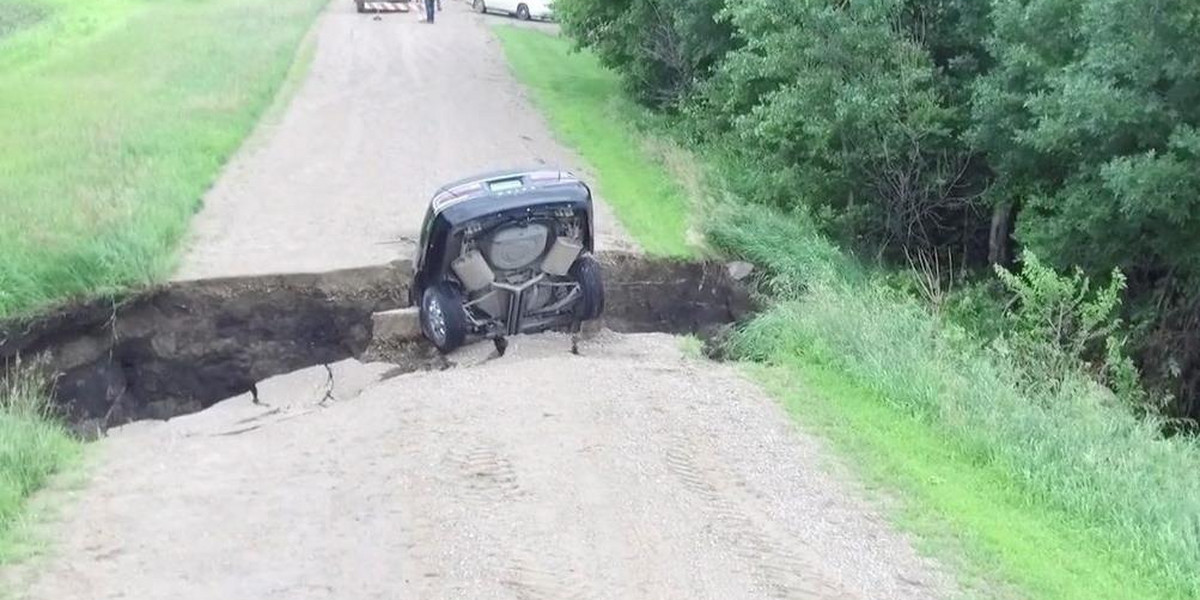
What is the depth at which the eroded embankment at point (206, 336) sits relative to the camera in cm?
1304

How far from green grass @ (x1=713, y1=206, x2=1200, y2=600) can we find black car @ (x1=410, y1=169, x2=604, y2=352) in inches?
72.0

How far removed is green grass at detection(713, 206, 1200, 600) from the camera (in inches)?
306

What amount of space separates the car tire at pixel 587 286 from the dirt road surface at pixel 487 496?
13.9 inches

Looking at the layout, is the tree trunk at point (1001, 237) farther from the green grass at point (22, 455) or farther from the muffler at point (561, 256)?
the green grass at point (22, 455)

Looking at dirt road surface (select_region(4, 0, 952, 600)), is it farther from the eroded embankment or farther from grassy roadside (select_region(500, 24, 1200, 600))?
the eroded embankment

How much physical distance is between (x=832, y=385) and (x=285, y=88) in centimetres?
1854

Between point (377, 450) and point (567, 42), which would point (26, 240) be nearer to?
point (377, 450)

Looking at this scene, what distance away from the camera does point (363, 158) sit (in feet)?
67.9

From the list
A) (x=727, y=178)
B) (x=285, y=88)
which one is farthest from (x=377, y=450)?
(x=285, y=88)

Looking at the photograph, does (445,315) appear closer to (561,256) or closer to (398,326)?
(398,326)

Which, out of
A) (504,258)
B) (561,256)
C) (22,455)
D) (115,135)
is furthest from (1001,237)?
(22,455)

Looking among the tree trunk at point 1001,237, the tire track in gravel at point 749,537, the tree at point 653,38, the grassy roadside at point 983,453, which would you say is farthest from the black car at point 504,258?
the tree at point 653,38

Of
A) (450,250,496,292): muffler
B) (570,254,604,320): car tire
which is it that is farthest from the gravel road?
Result: (570,254,604,320): car tire

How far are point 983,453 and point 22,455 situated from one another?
247 inches
